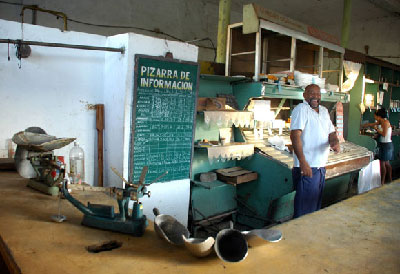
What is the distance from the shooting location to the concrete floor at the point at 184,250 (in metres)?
1.33

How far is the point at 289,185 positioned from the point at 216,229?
45.9 inches

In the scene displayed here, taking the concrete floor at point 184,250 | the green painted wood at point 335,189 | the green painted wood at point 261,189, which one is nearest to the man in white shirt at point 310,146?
the green painted wood at point 261,189

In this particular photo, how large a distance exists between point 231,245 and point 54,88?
2.51 m

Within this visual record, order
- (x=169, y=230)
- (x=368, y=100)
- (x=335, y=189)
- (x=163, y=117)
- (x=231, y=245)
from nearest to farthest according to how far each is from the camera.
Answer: (x=231, y=245)
(x=169, y=230)
(x=163, y=117)
(x=335, y=189)
(x=368, y=100)

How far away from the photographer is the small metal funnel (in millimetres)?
1355

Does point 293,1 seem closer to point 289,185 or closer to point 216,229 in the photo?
point 289,185

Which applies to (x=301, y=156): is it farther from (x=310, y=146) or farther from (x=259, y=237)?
(x=259, y=237)

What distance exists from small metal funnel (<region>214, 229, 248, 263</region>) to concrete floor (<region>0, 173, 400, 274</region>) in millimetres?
37

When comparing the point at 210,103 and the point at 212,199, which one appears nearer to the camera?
the point at 210,103

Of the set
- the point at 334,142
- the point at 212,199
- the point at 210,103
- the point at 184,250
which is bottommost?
the point at 212,199

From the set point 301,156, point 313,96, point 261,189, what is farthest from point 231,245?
point 261,189

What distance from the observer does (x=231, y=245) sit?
4.73 ft

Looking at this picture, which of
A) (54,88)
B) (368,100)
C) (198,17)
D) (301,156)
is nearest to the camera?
(54,88)

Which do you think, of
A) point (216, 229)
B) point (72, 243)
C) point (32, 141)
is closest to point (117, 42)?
point (32, 141)
